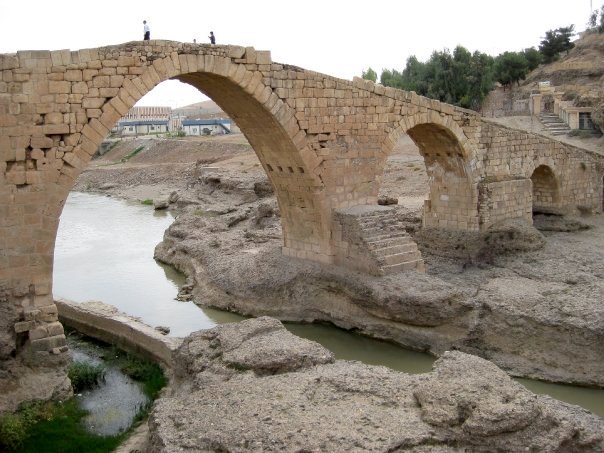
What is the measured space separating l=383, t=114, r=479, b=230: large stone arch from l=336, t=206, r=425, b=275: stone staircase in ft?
8.36

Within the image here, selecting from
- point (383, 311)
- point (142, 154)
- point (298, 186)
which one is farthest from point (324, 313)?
point (142, 154)

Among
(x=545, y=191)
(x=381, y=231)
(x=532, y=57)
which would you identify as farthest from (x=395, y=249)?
(x=532, y=57)

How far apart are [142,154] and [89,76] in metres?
33.4

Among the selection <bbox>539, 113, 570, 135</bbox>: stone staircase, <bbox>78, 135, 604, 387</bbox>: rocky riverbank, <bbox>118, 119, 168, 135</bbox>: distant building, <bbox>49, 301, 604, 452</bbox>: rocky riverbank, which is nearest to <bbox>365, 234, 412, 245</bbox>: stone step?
<bbox>78, 135, 604, 387</bbox>: rocky riverbank

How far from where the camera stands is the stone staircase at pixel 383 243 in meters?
11.3

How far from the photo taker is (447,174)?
14750 millimetres

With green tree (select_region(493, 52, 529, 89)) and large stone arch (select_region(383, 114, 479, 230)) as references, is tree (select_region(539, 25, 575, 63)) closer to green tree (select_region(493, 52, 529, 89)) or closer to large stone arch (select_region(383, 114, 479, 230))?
green tree (select_region(493, 52, 529, 89))

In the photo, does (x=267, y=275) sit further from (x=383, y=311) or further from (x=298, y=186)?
(x=383, y=311)

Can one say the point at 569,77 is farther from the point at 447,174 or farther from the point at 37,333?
the point at 37,333

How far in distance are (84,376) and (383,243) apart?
17.2ft

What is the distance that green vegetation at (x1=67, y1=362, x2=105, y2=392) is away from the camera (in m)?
8.62

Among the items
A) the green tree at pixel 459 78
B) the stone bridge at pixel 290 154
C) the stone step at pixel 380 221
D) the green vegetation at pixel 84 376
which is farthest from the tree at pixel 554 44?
the green vegetation at pixel 84 376

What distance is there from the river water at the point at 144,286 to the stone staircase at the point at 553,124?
12765 mm

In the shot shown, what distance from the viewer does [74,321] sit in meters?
11.1
